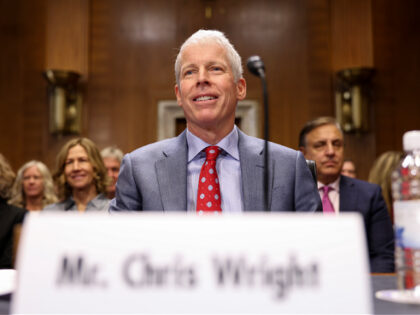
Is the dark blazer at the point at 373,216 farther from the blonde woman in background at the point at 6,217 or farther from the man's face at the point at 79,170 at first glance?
the blonde woman in background at the point at 6,217

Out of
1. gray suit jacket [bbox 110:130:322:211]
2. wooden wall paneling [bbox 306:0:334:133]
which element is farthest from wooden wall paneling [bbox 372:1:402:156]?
gray suit jacket [bbox 110:130:322:211]

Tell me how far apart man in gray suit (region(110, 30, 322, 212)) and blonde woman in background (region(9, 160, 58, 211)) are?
122 inches

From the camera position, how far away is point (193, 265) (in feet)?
2.70

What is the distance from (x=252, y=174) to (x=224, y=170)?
0.39ft

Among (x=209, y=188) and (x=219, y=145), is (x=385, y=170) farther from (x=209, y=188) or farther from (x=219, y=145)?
(x=209, y=188)

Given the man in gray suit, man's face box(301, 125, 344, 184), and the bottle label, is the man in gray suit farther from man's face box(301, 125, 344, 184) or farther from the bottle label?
man's face box(301, 125, 344, 184)

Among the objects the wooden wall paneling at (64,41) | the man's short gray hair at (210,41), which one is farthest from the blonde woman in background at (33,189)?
the man's short gray hair at (210,41)

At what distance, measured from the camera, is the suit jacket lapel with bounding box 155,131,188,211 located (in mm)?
1775

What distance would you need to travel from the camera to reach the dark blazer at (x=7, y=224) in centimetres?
285

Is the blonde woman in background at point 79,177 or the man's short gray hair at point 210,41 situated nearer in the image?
the man's short gray hair at point 210,41

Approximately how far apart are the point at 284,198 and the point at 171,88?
4907 mm

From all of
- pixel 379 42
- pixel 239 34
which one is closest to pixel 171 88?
pixel 239 34

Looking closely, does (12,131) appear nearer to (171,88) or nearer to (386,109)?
(171,88)

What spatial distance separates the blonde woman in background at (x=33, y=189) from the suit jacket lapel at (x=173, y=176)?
3121 millimetres
